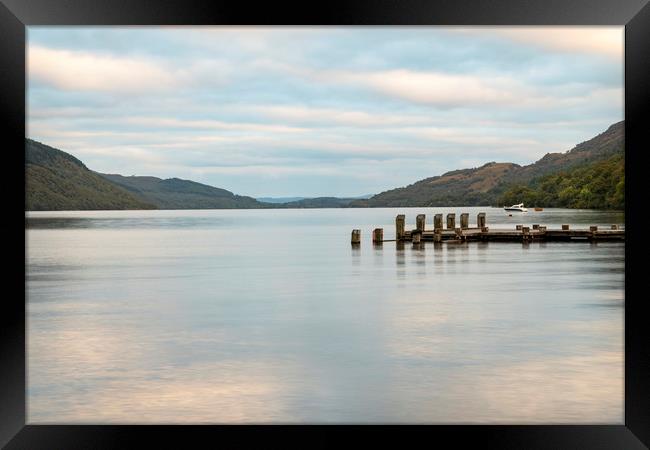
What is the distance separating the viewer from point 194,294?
49.6ft

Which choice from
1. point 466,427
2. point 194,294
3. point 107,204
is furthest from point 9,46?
point 107,204

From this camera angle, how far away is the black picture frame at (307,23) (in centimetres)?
368

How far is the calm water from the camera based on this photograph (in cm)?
579

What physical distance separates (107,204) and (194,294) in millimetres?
113374

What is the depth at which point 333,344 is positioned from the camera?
356 inches

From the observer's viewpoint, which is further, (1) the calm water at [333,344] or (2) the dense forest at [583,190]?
(2) the dense forest at [583,190]

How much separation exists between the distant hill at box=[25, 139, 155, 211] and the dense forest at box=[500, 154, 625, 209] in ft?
191

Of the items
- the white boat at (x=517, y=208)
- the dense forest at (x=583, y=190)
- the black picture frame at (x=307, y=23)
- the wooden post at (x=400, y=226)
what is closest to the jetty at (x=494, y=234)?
the wooden post at (x=400, y=226)

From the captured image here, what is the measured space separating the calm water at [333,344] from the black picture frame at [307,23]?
1.58 metres

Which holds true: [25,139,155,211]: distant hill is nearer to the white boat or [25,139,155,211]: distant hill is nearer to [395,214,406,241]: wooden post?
the white boat

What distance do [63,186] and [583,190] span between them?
2936 inches

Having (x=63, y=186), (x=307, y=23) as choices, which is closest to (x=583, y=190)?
(x=63, y=186)

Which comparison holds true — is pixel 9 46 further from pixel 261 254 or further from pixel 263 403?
pixel 261 254

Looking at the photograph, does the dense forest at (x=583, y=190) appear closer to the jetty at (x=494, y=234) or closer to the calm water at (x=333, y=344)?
the jetty at (x=494, y=234)
